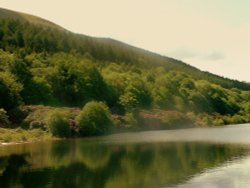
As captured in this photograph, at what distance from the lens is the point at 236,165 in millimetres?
73812

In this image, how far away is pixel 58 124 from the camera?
5413 inches

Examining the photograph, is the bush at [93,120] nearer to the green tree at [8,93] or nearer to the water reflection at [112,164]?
the green tree at [8,93]

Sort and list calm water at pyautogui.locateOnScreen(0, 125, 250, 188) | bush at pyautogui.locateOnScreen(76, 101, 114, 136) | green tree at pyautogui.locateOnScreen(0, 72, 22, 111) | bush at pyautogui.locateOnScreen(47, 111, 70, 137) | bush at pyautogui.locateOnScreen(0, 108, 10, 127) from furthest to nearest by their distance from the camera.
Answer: green tree at pyautogui.locateOnScreen(0, 72, 22, 111) < bush at pyautogui.locateOnScreen(76, 101, 114, 136) < bush at pyautogui.locateOnScreen(0, 108, 10, 127) < bush at pyautogui.locateOnScreen(47, 111, 70, 137) < calm water at pyautogui.locateOnScreen(0, 125, 250, 188)

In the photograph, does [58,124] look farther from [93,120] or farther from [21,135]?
[93,120]

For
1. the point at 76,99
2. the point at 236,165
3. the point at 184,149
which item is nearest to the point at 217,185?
the point at 236,165

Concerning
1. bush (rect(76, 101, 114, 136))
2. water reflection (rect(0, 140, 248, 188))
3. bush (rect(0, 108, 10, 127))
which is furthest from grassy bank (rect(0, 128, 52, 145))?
water reflection (rect(0, 140, 248, 188))

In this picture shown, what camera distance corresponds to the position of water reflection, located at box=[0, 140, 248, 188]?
63.4 meters

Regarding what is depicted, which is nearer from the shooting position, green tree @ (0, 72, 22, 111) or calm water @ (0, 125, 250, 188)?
calm water @ (0, 125, 250, 188)

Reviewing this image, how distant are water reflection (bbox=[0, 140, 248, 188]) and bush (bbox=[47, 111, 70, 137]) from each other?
29.5 m

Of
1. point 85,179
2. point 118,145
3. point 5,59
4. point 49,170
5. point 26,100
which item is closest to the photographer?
point 85,179

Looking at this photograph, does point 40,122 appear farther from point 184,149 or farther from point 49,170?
point 49,170

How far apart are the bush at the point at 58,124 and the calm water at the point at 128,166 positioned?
29245mm

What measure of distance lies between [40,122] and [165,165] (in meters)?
74.2

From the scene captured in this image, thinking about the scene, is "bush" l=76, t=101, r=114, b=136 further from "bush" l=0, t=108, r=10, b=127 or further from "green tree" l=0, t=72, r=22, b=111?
"green tree" l=0, t=72, r=22, b=111
